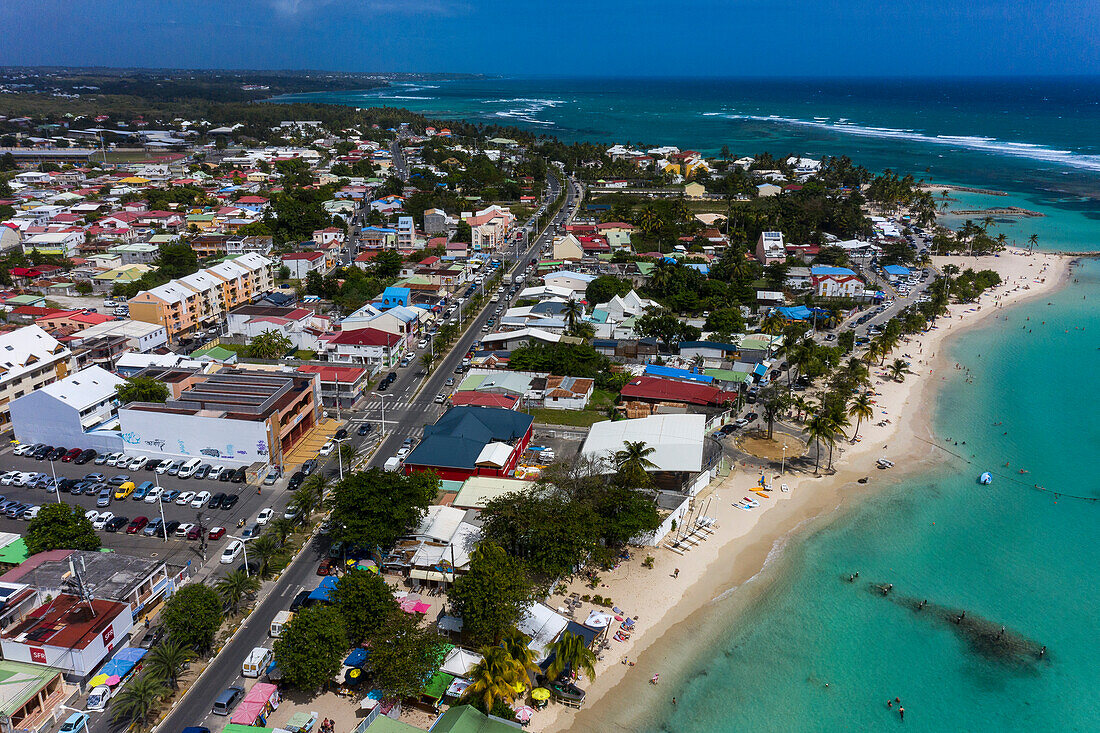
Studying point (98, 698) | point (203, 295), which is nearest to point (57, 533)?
point (98, 698)

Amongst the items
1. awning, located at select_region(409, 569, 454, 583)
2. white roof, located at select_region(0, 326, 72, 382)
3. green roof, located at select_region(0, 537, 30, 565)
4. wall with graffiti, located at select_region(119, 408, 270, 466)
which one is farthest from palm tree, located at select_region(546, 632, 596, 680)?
white roof, located at select_region(0, 326, 72, 382)

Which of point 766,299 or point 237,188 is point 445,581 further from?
point 237,188

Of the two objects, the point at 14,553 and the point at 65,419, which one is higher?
the point at 65,419

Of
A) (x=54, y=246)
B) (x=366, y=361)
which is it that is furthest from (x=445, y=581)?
(x=54, y=246)

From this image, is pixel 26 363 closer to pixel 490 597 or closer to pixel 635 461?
pixel 490 597

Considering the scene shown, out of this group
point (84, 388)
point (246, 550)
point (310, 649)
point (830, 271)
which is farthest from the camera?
point (830, 271)

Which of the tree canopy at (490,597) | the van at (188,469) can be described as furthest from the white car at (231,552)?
the tree canopy at (490,597)

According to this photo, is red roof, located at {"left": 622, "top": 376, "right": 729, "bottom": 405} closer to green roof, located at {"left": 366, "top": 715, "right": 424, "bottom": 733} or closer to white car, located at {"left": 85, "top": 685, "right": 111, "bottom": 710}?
green roof, located at {"left": 366, "top": 715, "right": 424, "bottom": 733}
